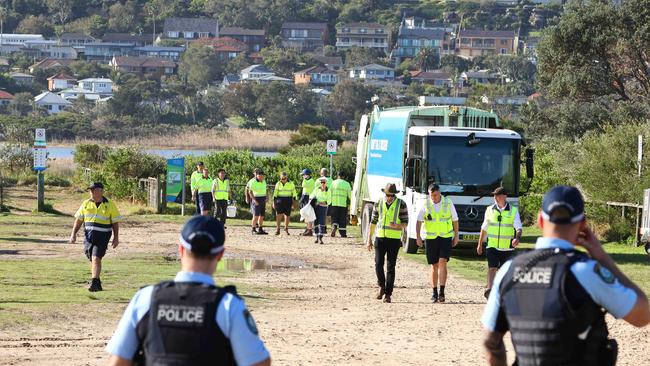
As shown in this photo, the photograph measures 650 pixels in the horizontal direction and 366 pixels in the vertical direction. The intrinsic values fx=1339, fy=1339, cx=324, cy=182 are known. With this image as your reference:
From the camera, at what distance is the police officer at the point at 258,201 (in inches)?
1316

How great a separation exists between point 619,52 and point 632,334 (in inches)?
1778

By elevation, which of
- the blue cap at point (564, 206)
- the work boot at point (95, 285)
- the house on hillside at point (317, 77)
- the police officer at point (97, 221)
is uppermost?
the house on hillside at point (317, 77)

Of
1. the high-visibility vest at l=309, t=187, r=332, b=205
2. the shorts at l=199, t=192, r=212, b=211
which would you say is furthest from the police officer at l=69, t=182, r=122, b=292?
the shorts at l=199, t=192, r=212, b=211

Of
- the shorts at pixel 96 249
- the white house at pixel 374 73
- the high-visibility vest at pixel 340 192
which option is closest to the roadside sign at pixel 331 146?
the high-visibility vest at pixel 340 192

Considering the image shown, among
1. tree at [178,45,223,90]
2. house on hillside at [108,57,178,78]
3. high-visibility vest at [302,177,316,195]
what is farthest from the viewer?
house on hillside at [108,57,178,78]

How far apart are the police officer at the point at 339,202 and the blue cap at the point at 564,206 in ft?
83.8

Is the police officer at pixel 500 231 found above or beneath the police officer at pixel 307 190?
above

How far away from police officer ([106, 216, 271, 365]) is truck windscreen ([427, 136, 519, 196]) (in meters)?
21.4

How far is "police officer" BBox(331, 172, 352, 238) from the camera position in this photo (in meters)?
32.2

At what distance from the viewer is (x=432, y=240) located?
755 inches

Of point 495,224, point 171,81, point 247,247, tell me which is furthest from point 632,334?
point 171,81

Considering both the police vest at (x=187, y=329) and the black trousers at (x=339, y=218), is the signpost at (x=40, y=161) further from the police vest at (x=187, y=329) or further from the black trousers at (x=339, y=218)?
the police vest at (x=187, y=329)

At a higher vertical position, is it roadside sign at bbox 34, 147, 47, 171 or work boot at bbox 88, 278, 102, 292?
roadside sign at bbox 34, 147, 47, 171

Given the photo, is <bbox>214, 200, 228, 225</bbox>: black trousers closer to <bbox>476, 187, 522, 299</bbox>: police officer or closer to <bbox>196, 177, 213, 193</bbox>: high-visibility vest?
<bbox>196, 177, 213, 193</bbox>: high-visibility vest
